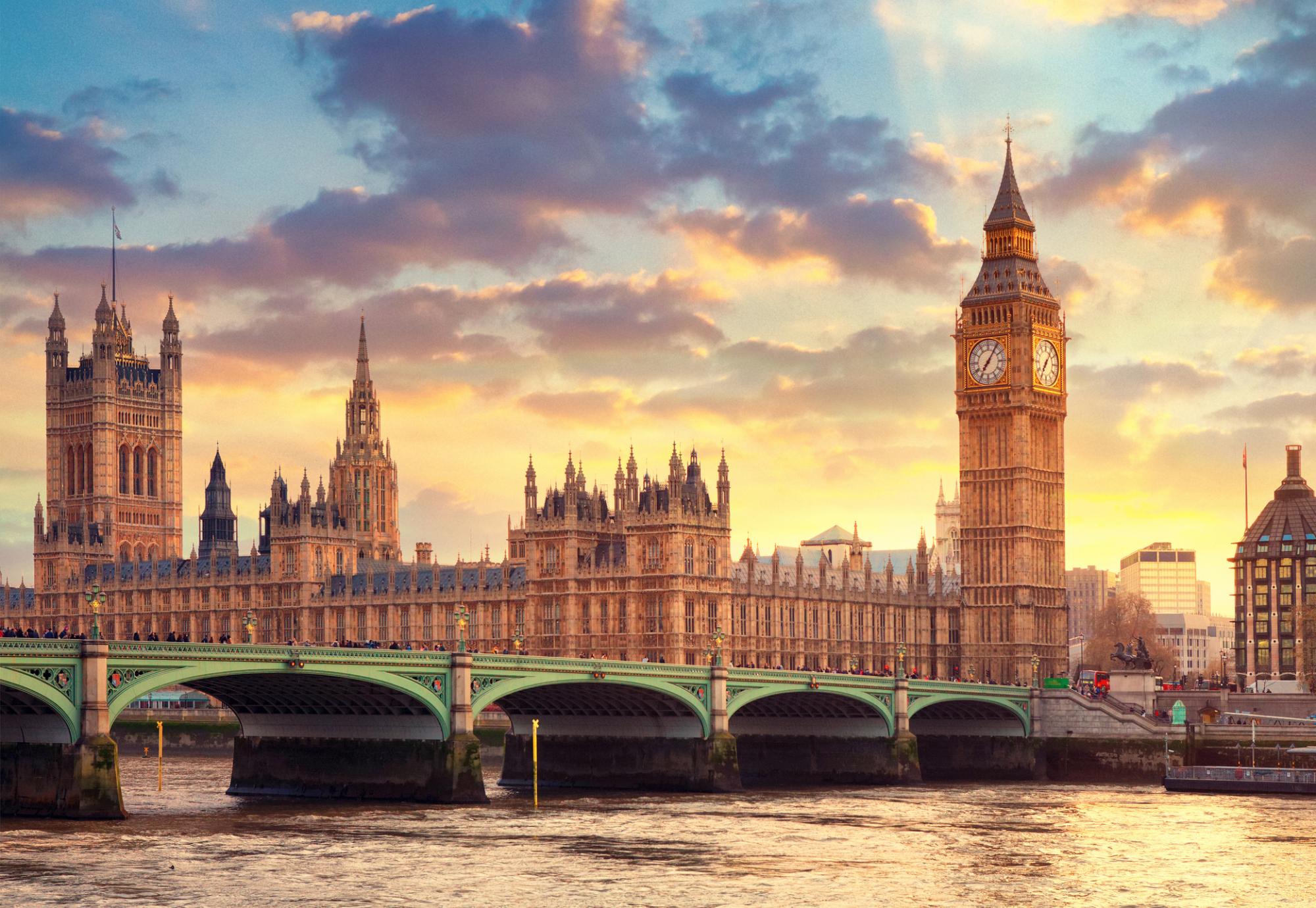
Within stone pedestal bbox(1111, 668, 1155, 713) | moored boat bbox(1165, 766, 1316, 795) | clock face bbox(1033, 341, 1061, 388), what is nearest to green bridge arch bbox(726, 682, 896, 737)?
moored boat bbox(1165, 766, 1316, 795)

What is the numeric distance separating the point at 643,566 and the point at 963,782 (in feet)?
121

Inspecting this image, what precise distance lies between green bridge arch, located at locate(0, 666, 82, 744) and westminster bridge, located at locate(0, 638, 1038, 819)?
0.07 m

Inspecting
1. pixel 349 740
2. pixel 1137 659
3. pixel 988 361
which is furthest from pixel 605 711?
pixel 988 361

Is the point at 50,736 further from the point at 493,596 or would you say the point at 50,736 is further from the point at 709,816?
the point at 493,596

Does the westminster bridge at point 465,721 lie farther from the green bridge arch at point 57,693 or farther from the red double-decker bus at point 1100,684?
the red double-decker bus at point 1100,684

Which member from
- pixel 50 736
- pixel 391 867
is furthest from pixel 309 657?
pixel 391 867

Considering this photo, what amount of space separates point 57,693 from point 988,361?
314ft

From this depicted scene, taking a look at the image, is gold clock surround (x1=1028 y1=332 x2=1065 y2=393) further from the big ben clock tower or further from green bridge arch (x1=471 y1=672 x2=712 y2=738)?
green bridge arch (x1=471 y1=672 x2=712 y2=738)

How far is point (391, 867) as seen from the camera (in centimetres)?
6481

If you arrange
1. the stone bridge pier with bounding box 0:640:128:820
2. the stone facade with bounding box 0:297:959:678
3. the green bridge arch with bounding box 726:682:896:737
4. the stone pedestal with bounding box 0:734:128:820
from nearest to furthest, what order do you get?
the stone bridge pier with bounding box 0:640:128:820 → the stone pedestal with bounding box 0:734:128:820 → the green bridge arch with bounding box 726:682:896:737 → the stone facade with bounding box 0:297:959:678

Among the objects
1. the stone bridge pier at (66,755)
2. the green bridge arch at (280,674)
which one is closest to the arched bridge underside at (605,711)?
the green bridge arch at (280,674)

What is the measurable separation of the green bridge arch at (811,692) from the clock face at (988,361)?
5219 centimetres

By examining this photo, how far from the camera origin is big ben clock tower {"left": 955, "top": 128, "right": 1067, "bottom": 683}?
153500 millimetres

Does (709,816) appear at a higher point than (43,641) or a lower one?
lower
